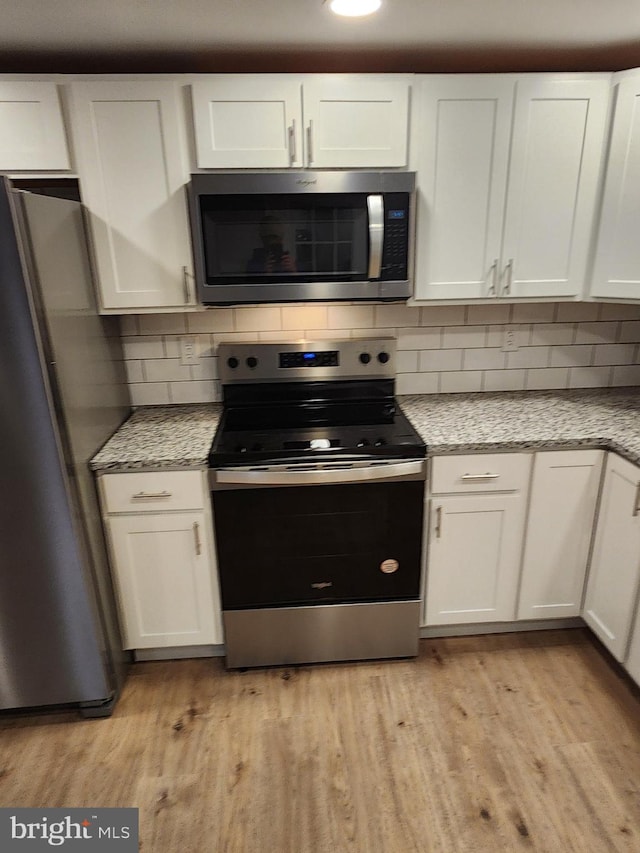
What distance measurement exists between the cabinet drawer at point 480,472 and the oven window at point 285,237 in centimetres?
77

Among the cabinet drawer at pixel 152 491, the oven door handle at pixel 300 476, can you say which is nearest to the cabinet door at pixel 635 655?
the oven door handle at pixel 300 476

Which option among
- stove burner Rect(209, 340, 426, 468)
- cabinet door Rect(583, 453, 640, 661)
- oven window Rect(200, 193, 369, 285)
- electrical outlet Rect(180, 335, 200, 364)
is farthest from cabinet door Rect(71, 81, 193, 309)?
cabinet door Rect(583, 453, 640, 661)

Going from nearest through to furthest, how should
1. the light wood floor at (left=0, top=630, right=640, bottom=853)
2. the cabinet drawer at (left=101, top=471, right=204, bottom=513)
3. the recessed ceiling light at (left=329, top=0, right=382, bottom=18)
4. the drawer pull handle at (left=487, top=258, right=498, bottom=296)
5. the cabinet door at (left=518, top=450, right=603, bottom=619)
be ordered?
the recessed ceiling light at (left=329, top=0, right=382, bottom=18) → the light wood floor at (left=0, top=630, right=640, bottom=853) → the cabinet drawer at (left=101, top=471, right=204, bottom=513) → the cabinet door at (left=518, top=450, right=603, bottom=619) → the drawer pull handle at (left=487, top=258, right=498, bottom=296)

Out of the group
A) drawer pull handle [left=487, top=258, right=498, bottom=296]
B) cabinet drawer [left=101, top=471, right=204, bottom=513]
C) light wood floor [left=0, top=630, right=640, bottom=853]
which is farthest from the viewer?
drawer pull handle [left=487, top=258, right=498, bottom=296]

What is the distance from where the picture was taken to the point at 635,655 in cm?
188

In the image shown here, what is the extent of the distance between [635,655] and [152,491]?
1.82 meters

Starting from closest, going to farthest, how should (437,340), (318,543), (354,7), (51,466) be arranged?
(354,7) → (51,466) → (318,543) → (437,340)

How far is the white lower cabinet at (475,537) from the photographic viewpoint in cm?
198

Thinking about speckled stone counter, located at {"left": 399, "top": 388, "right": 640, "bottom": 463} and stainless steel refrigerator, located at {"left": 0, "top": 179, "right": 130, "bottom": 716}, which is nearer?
stainless steel refrigerator, located at {"left": 0, "top": 179, "right": 130, "bottom": 716}

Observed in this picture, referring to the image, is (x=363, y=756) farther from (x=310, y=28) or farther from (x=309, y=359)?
(x=310, y=28)

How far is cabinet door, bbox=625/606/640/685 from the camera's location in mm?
1860

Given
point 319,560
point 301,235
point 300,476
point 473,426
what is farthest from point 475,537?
point 301,235

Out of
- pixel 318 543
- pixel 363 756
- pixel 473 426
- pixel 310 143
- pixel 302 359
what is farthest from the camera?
pixel 302 359

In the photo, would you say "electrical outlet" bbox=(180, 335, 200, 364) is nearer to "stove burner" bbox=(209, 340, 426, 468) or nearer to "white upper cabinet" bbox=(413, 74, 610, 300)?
"stove burner" bbox=(209, 340, 426, 468)
